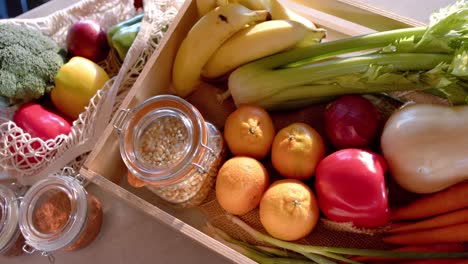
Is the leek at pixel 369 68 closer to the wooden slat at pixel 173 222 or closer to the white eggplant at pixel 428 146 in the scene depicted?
the white eggplant at pixel 428 146

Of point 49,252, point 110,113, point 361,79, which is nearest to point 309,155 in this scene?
point 361,79

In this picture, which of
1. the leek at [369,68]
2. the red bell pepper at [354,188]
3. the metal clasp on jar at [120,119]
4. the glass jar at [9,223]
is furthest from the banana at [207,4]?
the glass jar at [9,223]

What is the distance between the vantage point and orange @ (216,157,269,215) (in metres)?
0.65

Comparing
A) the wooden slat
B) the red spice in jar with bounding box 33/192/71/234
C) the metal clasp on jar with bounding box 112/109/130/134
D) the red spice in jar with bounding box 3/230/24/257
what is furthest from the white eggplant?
the red spice in jar with bounding box 3/230/24/257

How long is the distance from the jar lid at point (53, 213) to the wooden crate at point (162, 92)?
1.9 inches

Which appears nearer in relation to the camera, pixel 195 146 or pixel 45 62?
pixel 195 146

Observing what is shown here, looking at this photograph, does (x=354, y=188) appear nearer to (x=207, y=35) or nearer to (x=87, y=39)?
(x=207, y=35)

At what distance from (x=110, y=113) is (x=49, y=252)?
10.5 inches

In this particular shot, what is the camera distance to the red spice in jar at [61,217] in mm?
721

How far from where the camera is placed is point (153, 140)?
692 mm

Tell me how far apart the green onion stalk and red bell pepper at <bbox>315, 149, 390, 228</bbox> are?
0.14 feet

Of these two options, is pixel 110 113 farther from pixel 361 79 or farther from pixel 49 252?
pixel 361 79

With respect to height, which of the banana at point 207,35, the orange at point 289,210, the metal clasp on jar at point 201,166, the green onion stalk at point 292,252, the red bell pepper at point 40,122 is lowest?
the green onion stalk at point 292,252

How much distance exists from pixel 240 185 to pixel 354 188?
16 centimetres
